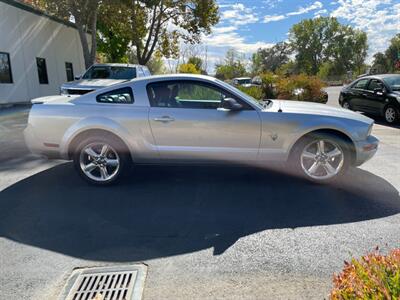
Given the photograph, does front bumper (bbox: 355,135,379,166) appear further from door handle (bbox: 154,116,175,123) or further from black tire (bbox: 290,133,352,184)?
door handle (bbox: 154,116,175,123)

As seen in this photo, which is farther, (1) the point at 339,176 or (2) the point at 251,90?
(2) the point at 251,90

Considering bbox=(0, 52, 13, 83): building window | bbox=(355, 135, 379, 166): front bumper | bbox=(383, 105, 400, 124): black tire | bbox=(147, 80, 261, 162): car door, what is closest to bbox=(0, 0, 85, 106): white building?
bbox=(0, 52, 13, 83): building window

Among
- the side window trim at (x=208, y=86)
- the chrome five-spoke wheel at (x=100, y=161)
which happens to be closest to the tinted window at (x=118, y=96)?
the side window trim at (x=208, y=86)

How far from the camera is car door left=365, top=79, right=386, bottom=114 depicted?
1016 cm

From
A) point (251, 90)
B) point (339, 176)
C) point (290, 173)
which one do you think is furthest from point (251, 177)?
point (251, 90)

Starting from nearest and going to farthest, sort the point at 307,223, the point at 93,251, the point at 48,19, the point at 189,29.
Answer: the point at 93,251 → the point at 307,223 → the point at 48,19 → the point at 189,29

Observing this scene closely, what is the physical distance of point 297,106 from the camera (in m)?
4.91

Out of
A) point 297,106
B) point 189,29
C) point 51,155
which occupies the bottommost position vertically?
point 51,155

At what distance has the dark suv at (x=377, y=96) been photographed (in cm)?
973

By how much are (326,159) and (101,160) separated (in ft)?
10.4

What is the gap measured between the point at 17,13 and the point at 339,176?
53.8ft

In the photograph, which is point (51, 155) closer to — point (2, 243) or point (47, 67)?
point (2, 243)

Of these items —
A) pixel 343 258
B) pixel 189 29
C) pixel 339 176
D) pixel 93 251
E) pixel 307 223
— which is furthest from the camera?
pixel 189 29

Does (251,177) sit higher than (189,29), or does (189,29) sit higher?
(189,29)
